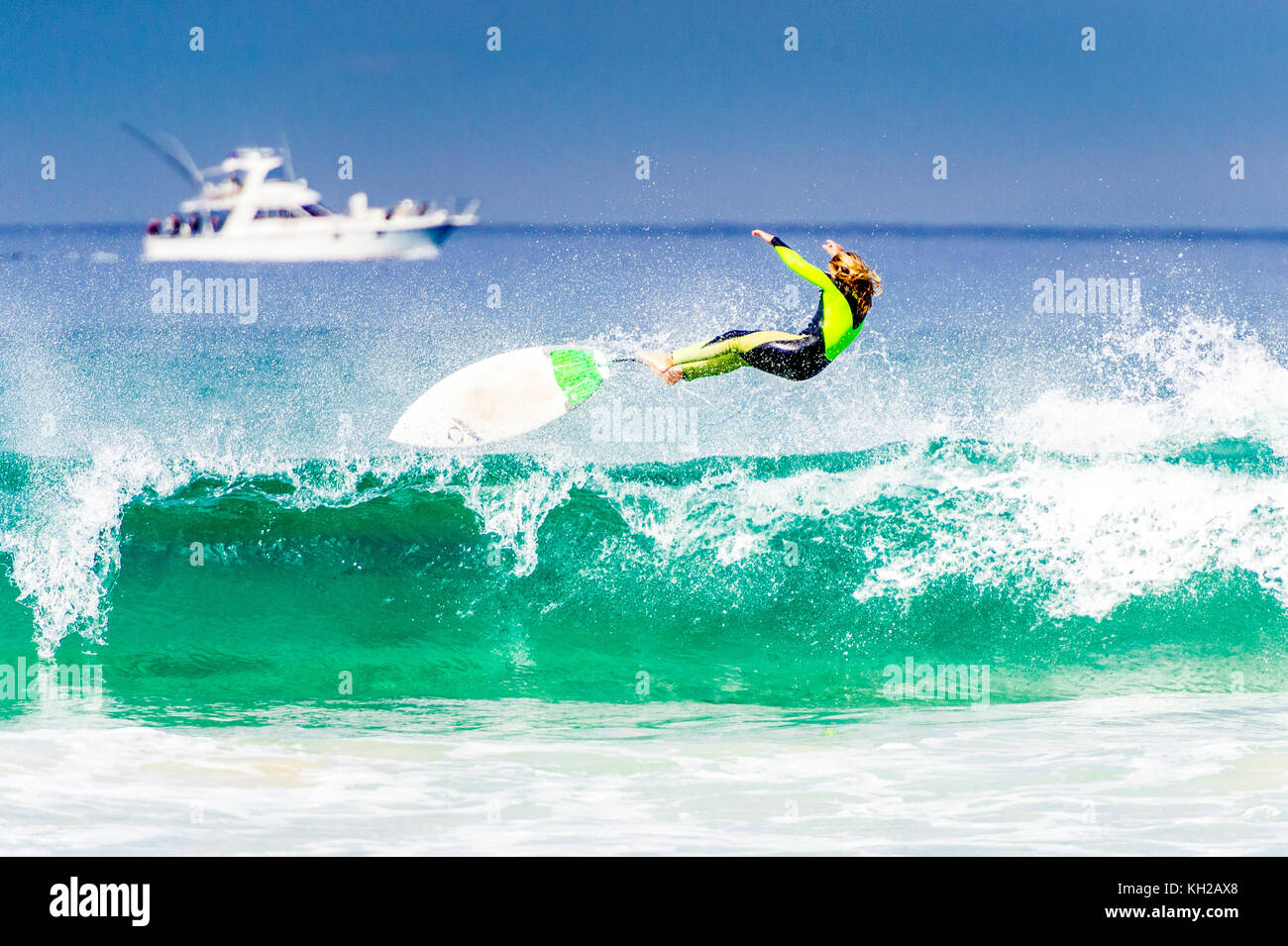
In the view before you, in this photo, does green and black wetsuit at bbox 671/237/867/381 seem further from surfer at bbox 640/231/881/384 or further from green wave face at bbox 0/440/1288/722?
green wave face at bbox 0/440/1288/722

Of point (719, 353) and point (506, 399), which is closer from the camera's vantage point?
point (719, 353)

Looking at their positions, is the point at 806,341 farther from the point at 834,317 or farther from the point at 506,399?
the point at 506,399

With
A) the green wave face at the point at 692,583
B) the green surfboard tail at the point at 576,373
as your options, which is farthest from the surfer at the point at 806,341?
the green wave face at the point at 692,583

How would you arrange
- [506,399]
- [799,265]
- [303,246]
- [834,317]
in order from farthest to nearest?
[303,246] → [506,399] → [834,317] → [799,265]

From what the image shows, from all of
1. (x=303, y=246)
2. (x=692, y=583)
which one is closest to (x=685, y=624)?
(x=692, y=583)

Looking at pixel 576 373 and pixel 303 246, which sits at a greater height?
pixel 303 246

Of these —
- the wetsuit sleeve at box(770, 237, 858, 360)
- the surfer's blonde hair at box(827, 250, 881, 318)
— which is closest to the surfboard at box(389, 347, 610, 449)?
the wetsuit sleeve at box(770, 237, 858, 360)

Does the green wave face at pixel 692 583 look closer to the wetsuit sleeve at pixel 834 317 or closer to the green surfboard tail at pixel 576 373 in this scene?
the green surfboard tail at pixel 576 373
